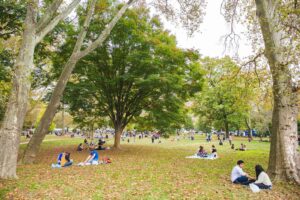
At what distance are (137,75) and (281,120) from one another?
10593mm

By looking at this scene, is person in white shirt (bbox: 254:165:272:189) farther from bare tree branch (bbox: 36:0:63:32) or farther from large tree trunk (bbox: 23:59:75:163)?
bare tree branch (bbox: 36:0:63:32)

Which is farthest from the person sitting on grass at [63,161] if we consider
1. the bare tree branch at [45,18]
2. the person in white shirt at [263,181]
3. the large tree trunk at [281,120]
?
the large tree trunk at [281,120]

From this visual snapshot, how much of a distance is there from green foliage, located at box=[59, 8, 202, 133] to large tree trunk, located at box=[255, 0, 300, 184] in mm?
7309

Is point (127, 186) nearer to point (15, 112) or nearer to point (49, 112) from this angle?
point (15, 112)

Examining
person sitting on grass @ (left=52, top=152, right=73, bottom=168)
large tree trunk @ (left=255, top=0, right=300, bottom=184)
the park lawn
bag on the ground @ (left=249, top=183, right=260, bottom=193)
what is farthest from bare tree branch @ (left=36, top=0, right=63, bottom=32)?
bag on the ground @ (left=249, top=183, right=260, bottom=193)

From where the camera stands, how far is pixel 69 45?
17766 millimetres

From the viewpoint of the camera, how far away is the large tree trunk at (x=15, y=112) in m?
8.66

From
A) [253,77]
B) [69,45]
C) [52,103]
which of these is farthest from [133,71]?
[253,77]

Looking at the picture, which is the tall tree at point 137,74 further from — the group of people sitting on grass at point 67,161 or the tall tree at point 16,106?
the tall tree at point 16,106

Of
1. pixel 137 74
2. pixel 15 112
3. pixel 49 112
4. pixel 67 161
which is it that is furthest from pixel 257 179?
pixel 137 74

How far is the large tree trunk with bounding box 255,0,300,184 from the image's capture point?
345 inches

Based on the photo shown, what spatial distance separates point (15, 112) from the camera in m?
8.84

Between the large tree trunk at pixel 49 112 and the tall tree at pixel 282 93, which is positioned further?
the large tree trunk at pixel 49 112

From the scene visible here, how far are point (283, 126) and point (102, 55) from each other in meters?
14.0
